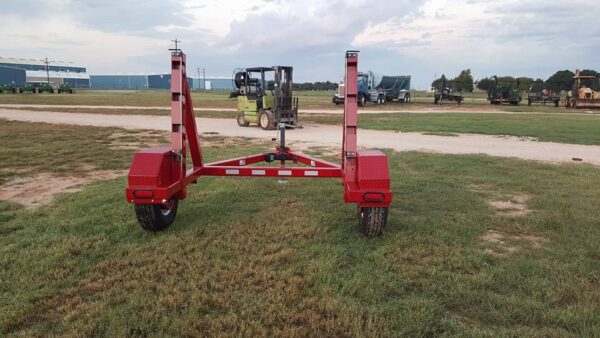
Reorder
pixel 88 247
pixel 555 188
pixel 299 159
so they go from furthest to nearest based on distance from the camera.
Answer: pixel 555 188, pixel 299 159, pixel 88 247

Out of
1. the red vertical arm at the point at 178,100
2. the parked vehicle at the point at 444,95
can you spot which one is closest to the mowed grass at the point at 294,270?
the red vertical arm at the point at 178,100

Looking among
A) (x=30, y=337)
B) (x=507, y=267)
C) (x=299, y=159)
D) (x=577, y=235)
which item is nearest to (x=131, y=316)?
(x=30, y=337)

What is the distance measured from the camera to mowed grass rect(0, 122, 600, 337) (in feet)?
9.36

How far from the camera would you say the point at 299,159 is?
6324 millimetres

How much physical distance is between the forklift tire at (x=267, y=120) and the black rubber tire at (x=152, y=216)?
12.7 metres

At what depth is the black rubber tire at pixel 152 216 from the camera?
4.30 metres

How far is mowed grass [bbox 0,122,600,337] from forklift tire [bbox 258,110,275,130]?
36.7ft

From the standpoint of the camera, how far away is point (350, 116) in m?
4.58

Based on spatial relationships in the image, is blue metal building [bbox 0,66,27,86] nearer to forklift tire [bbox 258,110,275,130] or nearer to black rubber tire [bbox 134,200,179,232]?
forklift tire [bbox 258,110,275,130]

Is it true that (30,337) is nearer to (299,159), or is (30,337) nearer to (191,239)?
(191,239)

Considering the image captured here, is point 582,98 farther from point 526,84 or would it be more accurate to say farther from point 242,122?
point 242,122

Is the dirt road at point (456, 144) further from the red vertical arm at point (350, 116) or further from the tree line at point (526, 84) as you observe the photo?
the tree line at point (526, 84)

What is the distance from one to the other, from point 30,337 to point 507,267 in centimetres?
357

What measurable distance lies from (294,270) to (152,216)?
1.62m
